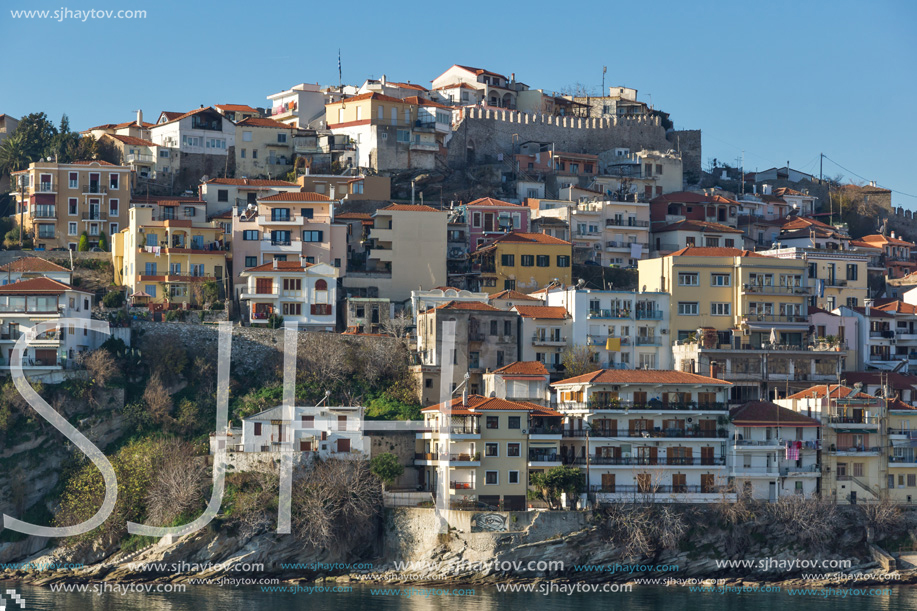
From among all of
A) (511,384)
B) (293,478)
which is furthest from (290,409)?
(511,384)

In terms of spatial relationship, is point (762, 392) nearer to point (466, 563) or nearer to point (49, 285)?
point (466, 563)

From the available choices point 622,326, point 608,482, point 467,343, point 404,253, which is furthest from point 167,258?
point 608,482

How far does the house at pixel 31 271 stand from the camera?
259ft

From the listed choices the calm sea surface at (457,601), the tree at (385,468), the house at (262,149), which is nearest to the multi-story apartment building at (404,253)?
the house at (262,149)

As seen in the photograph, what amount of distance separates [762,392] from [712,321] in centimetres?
559

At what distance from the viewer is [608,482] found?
65312 mm

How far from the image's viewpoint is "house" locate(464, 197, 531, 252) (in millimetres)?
90375

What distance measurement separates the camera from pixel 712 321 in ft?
259

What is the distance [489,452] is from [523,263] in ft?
79.3

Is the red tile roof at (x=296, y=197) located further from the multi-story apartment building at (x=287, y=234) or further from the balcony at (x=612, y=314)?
the balcony at (x=612, y=314)

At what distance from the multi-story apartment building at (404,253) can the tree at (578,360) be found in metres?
11.9

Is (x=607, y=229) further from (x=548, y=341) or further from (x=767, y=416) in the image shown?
(x=767, y=416)

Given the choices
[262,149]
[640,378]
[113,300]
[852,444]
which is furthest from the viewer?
[262,149]

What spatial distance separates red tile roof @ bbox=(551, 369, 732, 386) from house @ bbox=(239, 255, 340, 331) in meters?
15.8
